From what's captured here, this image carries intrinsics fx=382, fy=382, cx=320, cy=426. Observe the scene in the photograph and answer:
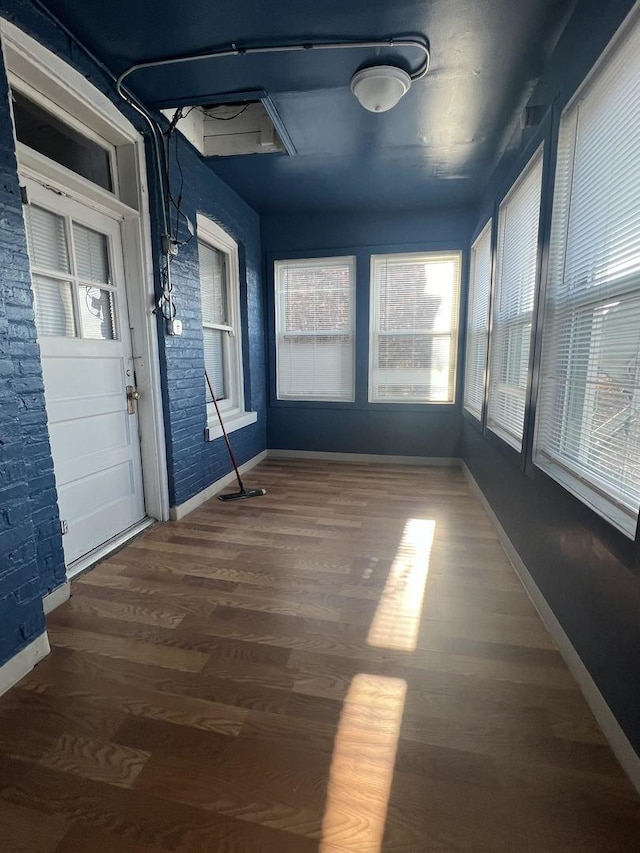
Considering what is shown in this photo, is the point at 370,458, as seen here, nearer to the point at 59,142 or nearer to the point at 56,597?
the point at 56,597

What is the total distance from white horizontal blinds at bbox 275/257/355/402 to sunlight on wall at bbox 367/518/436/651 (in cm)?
235

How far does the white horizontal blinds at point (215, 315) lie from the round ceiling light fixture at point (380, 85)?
6.26 ft

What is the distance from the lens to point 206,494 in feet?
11.2

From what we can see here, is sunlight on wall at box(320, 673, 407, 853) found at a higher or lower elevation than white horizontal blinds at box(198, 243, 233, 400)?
lower

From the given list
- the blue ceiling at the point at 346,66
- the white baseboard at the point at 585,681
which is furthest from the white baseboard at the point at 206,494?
the blue ceiling at the point at 346,66

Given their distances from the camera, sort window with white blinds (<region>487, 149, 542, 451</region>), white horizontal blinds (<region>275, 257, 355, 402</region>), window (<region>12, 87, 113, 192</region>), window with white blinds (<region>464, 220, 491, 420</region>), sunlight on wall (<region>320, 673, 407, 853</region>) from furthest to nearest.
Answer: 1. white horizontal blinds (<region>275, 257, 355, 402</region>)
2. window with white blinds (<region>464, 220, 491, 420</region>)
3. window with white blinds (<region>487, 149, 542, 451</region>)
4. window (<region>12, 87, 113, 192</region>)
5. sunlight on wall (<region>320, 673, 407, 853</region>)

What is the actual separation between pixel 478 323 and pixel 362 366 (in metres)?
1.34

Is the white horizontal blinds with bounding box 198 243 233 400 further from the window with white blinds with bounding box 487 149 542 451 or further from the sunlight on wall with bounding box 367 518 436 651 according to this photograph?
the window with white blinds with bounding box 487 149 542 451

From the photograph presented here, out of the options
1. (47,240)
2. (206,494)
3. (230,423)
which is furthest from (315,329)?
(47,240)

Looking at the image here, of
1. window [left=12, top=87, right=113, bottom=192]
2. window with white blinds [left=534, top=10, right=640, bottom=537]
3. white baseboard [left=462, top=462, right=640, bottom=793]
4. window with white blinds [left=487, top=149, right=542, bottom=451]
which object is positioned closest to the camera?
white baseboard [left=462, top=462, right=640, bottom=793]

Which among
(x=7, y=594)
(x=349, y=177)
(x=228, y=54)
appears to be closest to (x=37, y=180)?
A: (x=228, y=54)

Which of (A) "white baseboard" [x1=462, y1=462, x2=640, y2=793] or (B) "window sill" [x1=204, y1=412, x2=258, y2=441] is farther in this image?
(B) "window sill" [x1=204, y1=412, x2=258, y2=441]

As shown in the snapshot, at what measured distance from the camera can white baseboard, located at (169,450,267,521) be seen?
2.97 metres

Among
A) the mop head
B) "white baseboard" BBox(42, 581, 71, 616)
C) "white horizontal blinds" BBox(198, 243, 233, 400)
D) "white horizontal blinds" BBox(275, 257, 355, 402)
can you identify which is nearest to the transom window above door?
"white horizontal blinds" BBox(198, 243, 233, 400)
